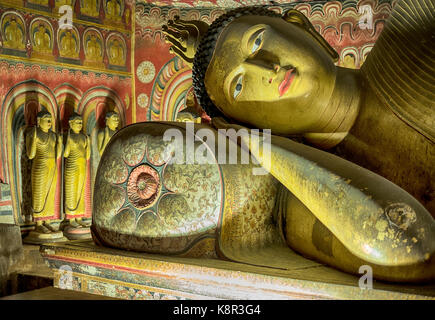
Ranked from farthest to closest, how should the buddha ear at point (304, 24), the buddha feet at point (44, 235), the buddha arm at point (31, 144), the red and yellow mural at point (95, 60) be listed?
the red and yellow mural at point (95, 60), the buddha arm at point (31, 144), the buddha feet at point (44, 235), the buddha ear at point (304, 24)

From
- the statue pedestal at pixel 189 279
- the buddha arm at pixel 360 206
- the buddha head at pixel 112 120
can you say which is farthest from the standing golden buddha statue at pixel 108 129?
the buddha arm at pixel 360 206

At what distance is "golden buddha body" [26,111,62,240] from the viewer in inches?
220

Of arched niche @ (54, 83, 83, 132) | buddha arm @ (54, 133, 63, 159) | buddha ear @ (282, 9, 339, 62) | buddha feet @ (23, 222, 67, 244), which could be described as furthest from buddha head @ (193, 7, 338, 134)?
arched niche @ (54, 83, 83, 132)

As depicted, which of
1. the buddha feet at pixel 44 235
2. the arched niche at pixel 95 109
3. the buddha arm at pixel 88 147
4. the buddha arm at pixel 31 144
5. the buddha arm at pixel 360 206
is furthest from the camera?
the arched niche at pixel 95 109

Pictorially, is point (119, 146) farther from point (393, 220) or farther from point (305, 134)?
point (393, 220)

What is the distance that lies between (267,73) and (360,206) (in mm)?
515

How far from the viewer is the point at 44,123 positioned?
567 cm

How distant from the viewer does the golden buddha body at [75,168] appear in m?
5.99

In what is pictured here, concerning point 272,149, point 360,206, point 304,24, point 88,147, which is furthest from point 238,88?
point 88,147

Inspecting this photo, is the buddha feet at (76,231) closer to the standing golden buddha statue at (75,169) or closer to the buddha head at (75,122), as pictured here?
the standing golden buddha statue at (75,169)

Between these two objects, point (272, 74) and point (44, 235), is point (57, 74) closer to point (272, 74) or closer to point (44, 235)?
point (44, 235)

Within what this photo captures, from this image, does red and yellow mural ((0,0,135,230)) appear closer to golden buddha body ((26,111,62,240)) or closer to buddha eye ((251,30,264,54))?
golden buddha body ((26,111,62,240))

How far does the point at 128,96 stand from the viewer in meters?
6.94
